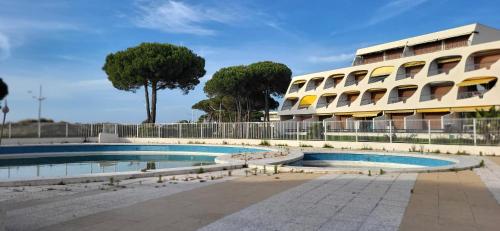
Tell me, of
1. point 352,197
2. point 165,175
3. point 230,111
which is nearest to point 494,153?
point 352,197

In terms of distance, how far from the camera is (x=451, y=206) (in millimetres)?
5613

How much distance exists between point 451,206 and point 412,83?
111 ft

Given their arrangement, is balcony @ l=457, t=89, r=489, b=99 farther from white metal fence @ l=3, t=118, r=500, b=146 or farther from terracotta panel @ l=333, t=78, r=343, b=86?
white metal fence @ l=3, t=118, r=500, b=146

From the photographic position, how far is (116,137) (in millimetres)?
27562

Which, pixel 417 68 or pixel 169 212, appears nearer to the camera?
pixel 169 212

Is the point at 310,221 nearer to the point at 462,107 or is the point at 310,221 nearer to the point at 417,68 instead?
the point at 462,107

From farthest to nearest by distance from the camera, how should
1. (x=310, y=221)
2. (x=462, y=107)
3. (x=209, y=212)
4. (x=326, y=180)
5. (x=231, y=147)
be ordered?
(x=462, y=107)
(x=231, y=147)
(x=326, y=180)
(x=209, y=212)
(x=310, y=221)

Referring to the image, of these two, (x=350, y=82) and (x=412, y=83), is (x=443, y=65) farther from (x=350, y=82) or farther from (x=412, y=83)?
(x=350, y=82)

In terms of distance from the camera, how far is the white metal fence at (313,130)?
16281mm

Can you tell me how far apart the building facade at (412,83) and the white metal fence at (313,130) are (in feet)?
38.0

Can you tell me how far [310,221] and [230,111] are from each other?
52.5m

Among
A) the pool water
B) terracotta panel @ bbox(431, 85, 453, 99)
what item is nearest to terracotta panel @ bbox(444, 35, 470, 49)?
terracotta panel @ bbox(431, 85, 453, 99)

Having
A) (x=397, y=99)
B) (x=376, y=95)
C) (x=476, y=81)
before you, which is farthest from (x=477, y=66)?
(x=376, y=95)

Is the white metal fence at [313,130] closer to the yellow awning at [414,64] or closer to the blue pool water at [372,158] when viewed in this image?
A: the blue pool water at [372,158]
